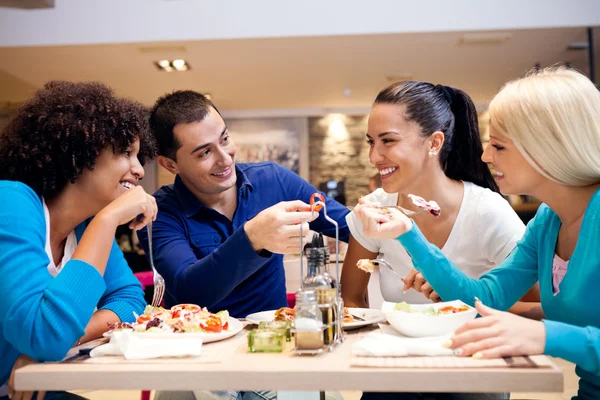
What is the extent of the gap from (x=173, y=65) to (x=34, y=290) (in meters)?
5.61

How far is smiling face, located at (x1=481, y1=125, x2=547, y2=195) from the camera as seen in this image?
4.82 ft

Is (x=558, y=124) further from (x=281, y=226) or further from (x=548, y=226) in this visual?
(x=281, y=226)

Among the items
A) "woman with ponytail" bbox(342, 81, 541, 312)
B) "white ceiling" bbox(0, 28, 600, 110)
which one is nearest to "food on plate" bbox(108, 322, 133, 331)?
"woman with ponytail" bbox(342, 81, 541, 312)

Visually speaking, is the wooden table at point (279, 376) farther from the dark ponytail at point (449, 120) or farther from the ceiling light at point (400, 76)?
the ceiling light at point (400, 76)

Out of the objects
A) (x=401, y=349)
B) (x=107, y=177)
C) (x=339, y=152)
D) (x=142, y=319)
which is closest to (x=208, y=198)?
(x=107, y=177)

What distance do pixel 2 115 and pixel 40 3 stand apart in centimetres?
428

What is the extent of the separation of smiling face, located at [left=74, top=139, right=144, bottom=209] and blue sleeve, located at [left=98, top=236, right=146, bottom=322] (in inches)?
7.1

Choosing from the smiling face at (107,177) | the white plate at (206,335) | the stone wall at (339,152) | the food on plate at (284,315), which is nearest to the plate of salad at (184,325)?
the white plate at (206,335)

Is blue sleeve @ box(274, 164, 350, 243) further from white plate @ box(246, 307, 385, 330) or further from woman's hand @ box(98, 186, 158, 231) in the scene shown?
woman's hand @ box(98, 186, 158, 231)

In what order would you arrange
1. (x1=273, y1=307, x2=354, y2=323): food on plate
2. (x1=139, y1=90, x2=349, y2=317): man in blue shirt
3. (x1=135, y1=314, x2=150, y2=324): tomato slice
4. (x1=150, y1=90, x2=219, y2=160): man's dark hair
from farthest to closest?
1. (x1=150, y1=90, x2=219, y2=160): man's dark hair
2. (x1=139, y1=90, x2=349, y2=317): man in blue shirt
3. (x1=273, y1=307, x2=354, y2=323): food on plate
4. (x1=135, y1=314, x2=150, y2=324): tomato slice

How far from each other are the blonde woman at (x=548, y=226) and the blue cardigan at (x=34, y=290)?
0.68 meters

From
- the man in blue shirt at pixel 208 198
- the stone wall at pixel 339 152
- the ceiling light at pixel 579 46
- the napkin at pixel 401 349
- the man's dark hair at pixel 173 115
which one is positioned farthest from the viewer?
the stone wall at pixel 339 152

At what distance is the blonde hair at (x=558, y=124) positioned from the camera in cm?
137

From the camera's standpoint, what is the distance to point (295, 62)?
21.0ft
